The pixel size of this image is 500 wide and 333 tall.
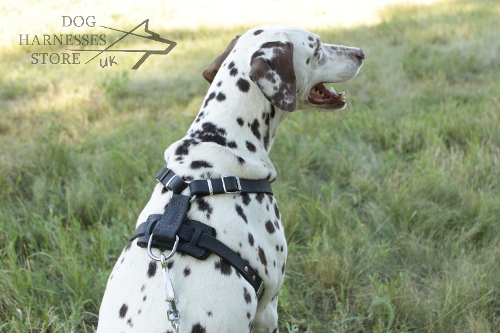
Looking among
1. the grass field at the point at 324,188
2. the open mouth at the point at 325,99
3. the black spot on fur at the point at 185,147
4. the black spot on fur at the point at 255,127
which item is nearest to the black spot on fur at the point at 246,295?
the black spot on fur at the point at 185,147

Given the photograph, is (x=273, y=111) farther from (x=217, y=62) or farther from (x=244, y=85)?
(x=217, y=62)

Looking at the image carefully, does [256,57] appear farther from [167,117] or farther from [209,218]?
[167,117]

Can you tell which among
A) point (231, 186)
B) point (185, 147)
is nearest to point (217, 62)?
point (185, 147)

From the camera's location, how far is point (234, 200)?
2209mm

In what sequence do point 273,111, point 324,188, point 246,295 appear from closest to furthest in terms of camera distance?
point 246,295 < point 273,111 < point 324,188

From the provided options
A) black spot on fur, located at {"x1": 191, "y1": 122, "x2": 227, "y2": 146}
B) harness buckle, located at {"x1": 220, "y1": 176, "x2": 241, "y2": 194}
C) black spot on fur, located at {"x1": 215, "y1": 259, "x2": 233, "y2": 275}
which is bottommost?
black spot on fur, located at {"x1": 215, "y1": 259, "x2": 233, "y2": 275}

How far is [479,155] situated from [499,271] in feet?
4.88

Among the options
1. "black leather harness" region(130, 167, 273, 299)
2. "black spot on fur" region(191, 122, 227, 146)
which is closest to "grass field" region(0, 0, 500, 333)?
"black leather harness" region(130, 167, 273, 299)

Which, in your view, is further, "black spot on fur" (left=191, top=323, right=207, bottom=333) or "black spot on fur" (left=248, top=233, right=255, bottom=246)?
"black spot on fur" (left=248, top=233, right=255, bottom=246)

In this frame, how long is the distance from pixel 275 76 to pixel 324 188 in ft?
6.18

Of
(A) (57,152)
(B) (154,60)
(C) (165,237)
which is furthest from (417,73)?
(C) (165,237)

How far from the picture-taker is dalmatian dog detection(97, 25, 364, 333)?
1.92 metres

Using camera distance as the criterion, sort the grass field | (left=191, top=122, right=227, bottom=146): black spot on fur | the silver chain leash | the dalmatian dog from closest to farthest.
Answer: the silver chain leash → the dalmatian dog → (left=191, top=122, right=227, bottom=146): black spot on fur → the grass field

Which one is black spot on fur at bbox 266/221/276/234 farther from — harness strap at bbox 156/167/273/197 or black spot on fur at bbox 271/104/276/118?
black spot on fur at bbox 271/104/276/118
